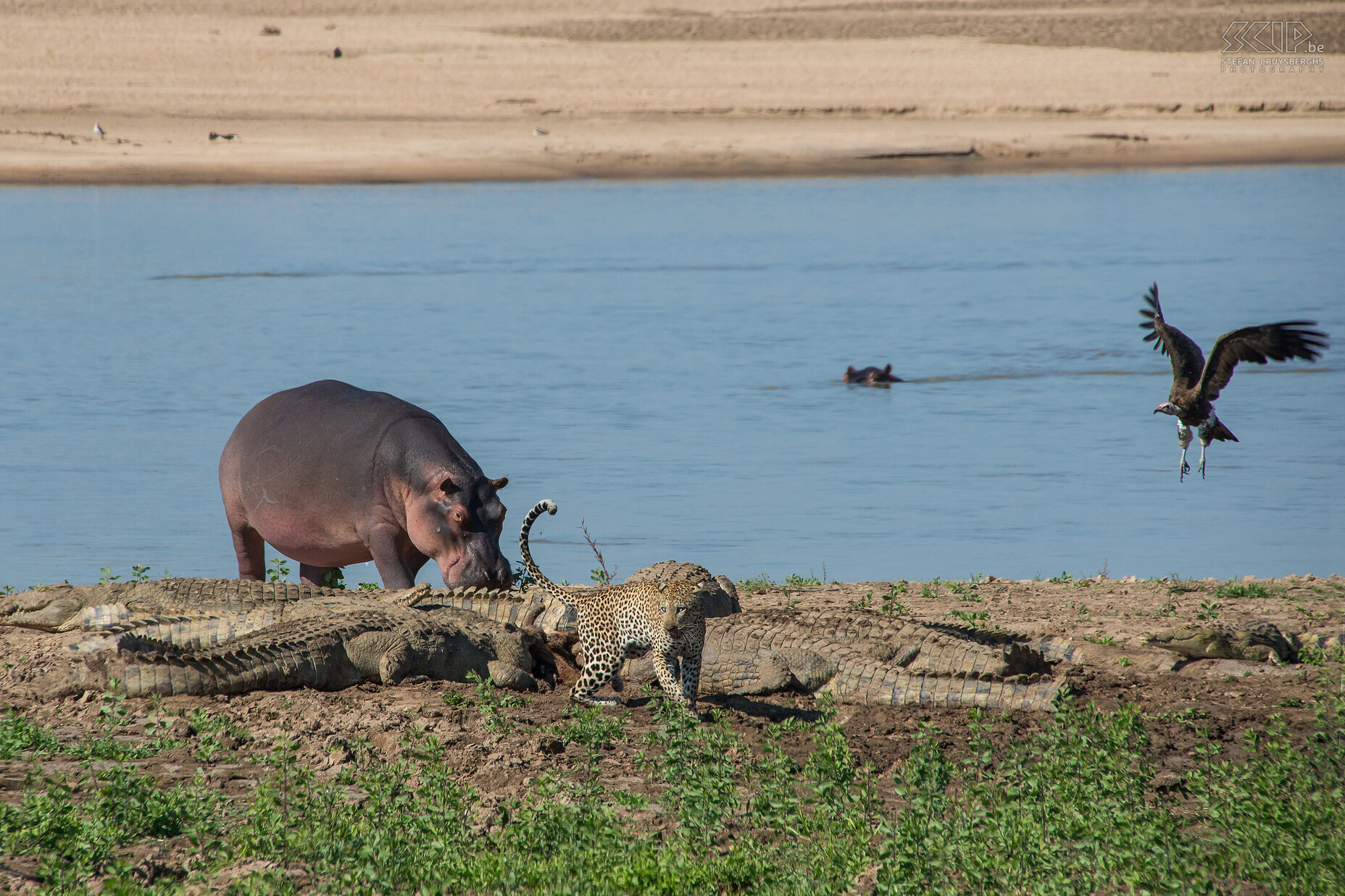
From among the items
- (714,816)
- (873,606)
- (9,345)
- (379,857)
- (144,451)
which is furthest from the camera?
(9,345)

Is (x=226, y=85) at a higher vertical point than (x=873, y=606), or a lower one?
higher

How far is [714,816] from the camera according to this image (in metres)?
5.14

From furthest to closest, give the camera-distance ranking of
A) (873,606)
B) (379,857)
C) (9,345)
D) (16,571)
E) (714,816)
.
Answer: (9,345) < (16,571) < (873,606) < (714,816) < (379,857)

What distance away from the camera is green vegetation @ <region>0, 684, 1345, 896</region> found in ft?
15.3

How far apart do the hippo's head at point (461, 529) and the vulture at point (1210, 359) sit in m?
4.25

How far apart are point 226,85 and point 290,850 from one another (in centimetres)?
3997

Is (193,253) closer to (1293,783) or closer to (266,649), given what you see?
(266,649)

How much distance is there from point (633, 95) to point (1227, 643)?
116ft

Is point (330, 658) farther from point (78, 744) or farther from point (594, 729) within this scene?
point (594, 729)

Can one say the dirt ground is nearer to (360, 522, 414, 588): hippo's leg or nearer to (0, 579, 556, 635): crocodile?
(0, 579, 556, 635): crocodile

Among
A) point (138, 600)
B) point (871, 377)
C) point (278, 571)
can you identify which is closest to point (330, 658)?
point (138, 600)

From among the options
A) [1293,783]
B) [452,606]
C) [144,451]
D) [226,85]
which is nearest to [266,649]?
[452,606]

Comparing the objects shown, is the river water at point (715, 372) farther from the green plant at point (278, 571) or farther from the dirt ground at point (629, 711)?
the dirt ground at point (629, 711)

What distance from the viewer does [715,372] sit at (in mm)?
18250
